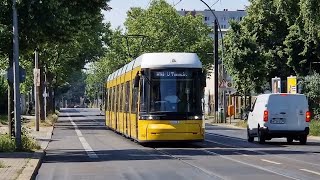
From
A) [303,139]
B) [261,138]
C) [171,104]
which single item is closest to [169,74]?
[171,104]

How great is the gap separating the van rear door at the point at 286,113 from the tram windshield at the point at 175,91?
4.21 meters

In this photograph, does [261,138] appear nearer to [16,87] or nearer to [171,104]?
[171,104]

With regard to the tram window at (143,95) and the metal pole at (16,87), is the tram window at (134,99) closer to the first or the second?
the tram window at (143,95)

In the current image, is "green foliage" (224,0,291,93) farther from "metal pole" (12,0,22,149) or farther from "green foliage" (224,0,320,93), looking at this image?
"metal pole" (12,0,22,149)

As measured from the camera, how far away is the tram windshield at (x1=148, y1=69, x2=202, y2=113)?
1049 inches

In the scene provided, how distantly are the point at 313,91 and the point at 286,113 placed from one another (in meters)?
19.4

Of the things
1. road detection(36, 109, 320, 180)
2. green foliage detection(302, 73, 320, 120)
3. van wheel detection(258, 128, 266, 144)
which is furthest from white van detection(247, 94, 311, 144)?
green foliage detection(302, 73, 320, 120)

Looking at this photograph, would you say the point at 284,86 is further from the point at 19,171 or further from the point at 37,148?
the point at 19,171

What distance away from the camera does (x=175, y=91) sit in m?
26.8

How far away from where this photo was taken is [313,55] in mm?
54219

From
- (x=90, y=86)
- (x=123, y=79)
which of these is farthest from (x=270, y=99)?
(x=90, y=86)

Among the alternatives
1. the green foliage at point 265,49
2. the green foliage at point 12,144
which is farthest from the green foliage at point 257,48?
the green foliage at point 12,144

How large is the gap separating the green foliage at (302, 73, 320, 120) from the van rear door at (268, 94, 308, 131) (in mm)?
18340

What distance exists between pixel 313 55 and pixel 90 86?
393 feet
